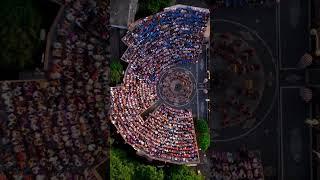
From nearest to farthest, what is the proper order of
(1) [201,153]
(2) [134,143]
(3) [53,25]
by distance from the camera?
(3) [53,25], (2) [134,143], (1) [201,153]

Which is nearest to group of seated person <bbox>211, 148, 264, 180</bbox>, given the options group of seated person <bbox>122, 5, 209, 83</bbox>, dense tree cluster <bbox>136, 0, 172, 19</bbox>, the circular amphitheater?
the circular amphitheater

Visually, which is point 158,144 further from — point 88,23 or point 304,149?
point 304,149

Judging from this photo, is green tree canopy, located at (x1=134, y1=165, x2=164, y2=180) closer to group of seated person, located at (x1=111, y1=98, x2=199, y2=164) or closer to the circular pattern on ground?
group of seated person, located at (x1=111, y1=98, x2=199, y2=164)

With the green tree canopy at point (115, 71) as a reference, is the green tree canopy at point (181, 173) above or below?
below

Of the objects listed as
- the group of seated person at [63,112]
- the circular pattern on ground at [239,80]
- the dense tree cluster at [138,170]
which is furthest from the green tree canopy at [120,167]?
the circular pattern on ground at [239,80]

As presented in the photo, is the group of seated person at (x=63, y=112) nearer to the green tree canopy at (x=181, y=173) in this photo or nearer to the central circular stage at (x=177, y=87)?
the green tree canopy at (x=181, y=173)

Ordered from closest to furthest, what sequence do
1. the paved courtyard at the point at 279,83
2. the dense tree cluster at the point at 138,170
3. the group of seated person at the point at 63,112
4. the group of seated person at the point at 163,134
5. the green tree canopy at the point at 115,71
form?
the group of seated person at the point at 63,112 → the dense tree cluster at the point at 138,170 → the green tree canopy at the point at 115,71 → the group of seated person at the point at 163,134 → the paved courtyard at the point at 279,83

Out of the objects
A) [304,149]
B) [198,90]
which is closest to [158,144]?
[198,90]
